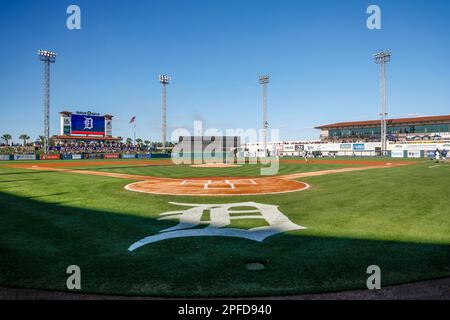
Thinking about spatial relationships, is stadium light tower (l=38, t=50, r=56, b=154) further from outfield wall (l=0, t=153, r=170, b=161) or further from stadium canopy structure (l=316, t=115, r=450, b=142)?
stadium canopy structure (l=316, t=115, r=450, b=142)

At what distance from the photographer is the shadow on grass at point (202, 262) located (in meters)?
4.29

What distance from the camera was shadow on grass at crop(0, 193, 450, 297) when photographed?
4285 mm

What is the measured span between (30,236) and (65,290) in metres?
3.44

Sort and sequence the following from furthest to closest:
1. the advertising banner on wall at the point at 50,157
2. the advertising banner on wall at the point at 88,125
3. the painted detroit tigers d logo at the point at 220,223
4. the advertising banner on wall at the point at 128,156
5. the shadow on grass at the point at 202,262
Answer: the advertising banner on wall at the point at 88,125 → the advertising banner on wall at the point at 128,156 → the advertising banner on wall at the point at 50,157 → the painted detroit tigers d logo at the point at 220,223 → the shadow on grass at the point at 202,262

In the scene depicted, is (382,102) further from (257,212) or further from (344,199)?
(257,212)

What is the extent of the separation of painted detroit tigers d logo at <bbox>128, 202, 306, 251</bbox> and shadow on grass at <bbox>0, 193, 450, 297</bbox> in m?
0.33

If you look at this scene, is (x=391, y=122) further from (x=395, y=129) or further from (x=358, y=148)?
(x=358, y=148)

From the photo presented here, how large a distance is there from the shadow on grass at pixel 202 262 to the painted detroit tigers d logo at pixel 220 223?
0.33 metres

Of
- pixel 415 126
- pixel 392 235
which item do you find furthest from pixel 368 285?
pixel 415 126

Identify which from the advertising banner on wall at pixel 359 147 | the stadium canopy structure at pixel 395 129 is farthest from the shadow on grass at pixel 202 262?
the stadium canopy structure at pixel 395 129

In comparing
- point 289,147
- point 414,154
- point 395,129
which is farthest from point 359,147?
point 395,129

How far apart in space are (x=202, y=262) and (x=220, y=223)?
280 cm

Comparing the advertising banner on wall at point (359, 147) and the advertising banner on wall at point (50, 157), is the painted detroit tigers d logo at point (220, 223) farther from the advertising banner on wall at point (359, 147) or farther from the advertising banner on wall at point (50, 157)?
the advertising banner on wall at point (359, 147)

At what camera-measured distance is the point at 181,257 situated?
5.44 metres
